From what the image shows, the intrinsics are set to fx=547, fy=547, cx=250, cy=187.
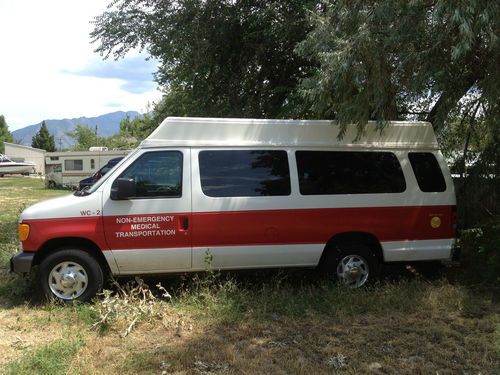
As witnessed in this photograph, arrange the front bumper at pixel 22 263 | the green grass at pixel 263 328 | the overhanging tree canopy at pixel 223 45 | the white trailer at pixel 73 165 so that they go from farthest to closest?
1. the white trailer at pixel 73 165
2. the overhanging tree canopy at pixel 223 45
3. the front bumper at pixel 22 263
4. the green grass at pixel 263 328

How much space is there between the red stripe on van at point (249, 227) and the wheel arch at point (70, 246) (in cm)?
11

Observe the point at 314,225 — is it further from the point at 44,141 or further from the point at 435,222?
the point at 44,141

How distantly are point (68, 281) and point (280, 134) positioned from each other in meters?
2.97

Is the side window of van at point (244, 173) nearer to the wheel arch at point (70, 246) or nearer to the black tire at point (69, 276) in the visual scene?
the wheel arch at point (70, 246)

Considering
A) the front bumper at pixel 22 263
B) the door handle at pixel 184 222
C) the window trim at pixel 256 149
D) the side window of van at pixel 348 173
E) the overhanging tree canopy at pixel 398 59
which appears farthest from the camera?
the side window of van at pixel 348 173

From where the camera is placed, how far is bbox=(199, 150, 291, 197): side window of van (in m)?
6.34

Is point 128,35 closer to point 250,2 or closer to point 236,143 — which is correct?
point 250,2

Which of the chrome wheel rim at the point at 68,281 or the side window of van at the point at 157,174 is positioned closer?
the chrome wheel rim at the point at 68,281

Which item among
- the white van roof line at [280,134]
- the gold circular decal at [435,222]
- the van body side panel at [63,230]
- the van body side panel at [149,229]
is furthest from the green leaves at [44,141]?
the gold circular decal at [435,222]

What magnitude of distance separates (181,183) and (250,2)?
6855 millimetres

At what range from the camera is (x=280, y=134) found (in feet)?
21.7

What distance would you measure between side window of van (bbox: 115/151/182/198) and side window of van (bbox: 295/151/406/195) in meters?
1.45

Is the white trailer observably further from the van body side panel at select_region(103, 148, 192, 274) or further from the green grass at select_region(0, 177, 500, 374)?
the van body side panel at select_region(103, 148, 192, 274)

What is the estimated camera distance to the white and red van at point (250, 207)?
19.9 feet
